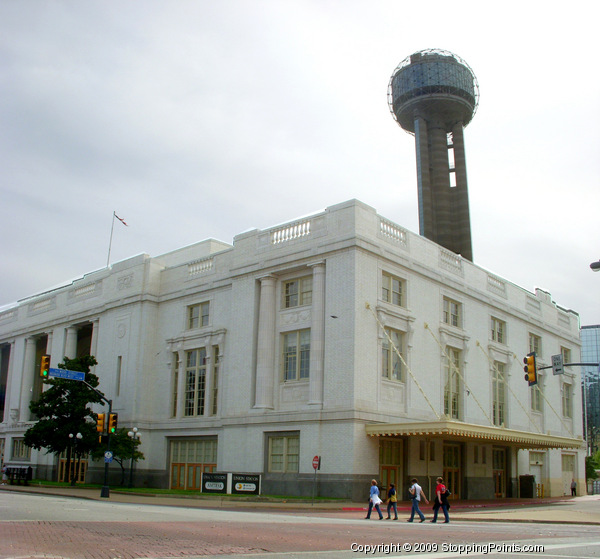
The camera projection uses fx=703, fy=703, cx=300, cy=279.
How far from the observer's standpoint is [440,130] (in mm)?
87500

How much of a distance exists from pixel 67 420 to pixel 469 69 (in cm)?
6781

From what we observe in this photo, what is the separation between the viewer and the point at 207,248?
56.6 meters

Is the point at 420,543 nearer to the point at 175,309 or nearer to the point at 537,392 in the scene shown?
the point at 175,309

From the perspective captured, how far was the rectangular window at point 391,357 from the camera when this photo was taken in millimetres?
40500

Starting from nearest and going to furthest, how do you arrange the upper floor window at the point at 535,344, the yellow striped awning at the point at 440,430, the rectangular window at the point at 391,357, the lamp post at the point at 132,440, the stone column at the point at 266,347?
1. the yellow striped awning at the point at 440,430
2. the rectangular window at the point at 391,357
3. the stone column at the point at 266,347
4. the lamp post at the point at 132,440
5. the upper floor window at the point at 535,344

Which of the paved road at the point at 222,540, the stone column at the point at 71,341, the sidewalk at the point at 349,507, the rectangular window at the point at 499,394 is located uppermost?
the stone column at the point at 71,341

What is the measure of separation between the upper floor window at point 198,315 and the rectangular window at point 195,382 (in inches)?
73.9

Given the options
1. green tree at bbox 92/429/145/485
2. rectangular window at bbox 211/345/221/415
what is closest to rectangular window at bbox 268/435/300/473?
rectangular window at bbox 211/345/221/415

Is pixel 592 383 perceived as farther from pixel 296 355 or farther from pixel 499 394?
pixel 296 355

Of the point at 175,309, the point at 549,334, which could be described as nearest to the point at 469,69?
the point at 549,334

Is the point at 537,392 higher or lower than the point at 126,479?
higher

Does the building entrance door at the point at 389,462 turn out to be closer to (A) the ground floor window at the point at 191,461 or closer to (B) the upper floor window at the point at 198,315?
(A) the ground floor window at the point at 191,461

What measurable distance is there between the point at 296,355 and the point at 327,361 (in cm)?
307


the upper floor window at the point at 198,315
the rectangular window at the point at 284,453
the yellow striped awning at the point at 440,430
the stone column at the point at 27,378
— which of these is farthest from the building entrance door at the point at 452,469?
the stone column at the point at 27,378
